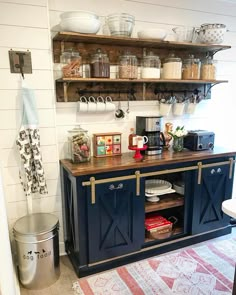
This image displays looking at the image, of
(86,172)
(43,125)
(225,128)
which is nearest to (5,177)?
(43,125)

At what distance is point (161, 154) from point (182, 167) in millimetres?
239

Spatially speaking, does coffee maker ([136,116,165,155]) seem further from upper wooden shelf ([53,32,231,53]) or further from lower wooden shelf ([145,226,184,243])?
lower wooden shelf ([145,226,184,243])

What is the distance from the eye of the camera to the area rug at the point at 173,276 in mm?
1880

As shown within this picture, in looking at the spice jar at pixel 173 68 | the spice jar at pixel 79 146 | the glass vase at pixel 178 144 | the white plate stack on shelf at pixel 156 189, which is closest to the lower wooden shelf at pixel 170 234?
the white plate stack on shelf at pixel 156 189

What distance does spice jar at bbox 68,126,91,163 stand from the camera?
2.09m

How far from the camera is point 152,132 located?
2.35 m

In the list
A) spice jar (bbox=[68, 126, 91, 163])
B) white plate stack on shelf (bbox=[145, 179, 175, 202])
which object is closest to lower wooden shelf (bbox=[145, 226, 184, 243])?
white plate stack on shelf (bbox=[145, 179, 175, 202])

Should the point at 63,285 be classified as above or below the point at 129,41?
below

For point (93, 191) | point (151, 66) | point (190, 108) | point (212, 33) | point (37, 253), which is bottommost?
point (37, 253)

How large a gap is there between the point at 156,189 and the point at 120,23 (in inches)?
58.9

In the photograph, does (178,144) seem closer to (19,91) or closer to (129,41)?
(129,41)

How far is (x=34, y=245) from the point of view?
1.85 metres

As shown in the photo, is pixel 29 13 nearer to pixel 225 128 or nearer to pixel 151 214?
pixel 151 214

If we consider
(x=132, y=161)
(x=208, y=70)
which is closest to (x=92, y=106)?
(x=132, y=161)
